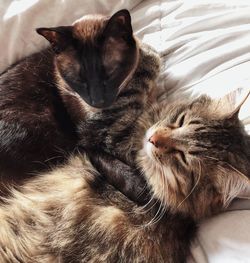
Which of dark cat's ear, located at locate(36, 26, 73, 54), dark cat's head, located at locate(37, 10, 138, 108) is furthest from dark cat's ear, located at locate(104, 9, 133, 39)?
dark cat's ear, located at locate(36, 26, 73, 54)

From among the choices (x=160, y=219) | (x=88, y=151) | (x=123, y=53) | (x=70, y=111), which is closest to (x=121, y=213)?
(x=160, y=219)

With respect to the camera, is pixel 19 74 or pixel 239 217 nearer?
pixel 239 217

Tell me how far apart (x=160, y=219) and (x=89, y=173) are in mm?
316

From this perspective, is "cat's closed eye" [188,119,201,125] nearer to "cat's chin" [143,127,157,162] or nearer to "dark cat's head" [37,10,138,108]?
"cat's chin" [143,127,157,162]

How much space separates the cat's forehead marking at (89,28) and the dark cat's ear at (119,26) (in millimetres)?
49

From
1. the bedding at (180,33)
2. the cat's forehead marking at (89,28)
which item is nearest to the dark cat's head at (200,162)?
the bedding at (180,33)

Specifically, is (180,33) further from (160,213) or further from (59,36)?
(160,213)

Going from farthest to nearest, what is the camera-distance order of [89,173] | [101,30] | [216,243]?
[101,30] < [89,173] < [216,243]

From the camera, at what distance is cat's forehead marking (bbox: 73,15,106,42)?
1.71 meters

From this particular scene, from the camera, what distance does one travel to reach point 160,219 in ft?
4.88

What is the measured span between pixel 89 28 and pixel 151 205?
754 millimetres

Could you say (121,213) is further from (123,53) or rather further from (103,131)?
(123,53)

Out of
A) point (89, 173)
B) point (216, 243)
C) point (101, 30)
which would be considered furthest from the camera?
point (101, 30)

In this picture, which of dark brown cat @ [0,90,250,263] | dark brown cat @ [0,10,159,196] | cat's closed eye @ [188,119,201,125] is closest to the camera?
dark brown cat @ [0,90,250,263]
